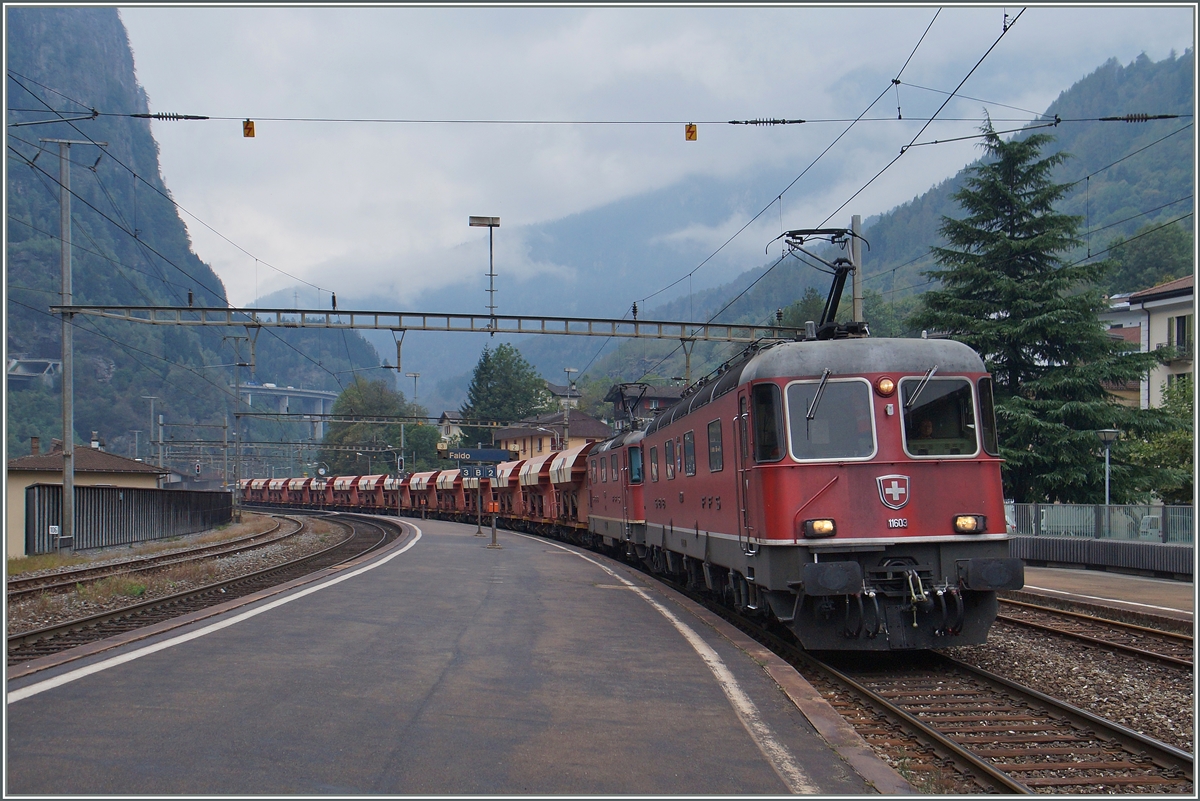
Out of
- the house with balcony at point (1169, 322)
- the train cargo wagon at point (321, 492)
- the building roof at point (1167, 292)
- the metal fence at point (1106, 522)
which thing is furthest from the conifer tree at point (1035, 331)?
the train cargo wagon at point (321, 492)

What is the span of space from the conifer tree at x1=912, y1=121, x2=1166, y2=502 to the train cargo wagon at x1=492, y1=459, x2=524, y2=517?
19.5 meters

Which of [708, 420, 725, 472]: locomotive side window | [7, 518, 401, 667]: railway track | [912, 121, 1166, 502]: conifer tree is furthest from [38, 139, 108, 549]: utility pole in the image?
[912, 121, 1166, 502]: conifer tree

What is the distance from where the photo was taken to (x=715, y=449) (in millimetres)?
12938

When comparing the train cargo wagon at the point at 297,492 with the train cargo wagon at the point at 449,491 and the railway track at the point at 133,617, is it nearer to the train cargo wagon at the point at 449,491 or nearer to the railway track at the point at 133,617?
the train cargo wagon at the point at 449,491

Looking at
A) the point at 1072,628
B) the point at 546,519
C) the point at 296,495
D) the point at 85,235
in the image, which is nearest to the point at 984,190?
the point at 546,519

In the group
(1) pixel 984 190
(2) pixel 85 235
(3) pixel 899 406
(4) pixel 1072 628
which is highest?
(2) pixel 85 235

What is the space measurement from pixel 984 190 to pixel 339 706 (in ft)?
105

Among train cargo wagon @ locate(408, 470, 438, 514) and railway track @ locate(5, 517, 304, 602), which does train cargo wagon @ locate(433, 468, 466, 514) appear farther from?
railway track @ locate(5, 517, 304, 602)

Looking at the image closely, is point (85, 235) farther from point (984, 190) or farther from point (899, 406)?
point (899, 406)

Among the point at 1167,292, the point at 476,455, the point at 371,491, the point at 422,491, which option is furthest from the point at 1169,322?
the point at 371,491

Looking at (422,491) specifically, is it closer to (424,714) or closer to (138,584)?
(138,584)

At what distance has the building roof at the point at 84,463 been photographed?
33472 mm

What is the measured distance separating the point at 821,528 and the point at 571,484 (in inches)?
949

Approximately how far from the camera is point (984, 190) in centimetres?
3353
